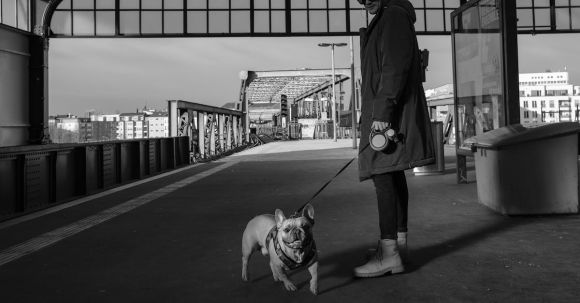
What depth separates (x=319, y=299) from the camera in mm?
2982

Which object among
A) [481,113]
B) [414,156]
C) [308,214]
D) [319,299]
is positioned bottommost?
[319,299]

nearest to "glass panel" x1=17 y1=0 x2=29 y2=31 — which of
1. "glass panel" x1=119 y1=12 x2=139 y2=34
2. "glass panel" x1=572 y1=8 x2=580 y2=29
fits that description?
"glass panel" x1=119 y1=12 x2=139 y2=34

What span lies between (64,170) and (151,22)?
9.86 m

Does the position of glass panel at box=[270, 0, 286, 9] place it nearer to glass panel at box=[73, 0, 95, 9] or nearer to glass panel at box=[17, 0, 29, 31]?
glass panel at box=[73, 0, 95, 9]

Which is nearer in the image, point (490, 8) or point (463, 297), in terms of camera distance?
point (463, 297)

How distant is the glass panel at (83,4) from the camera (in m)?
16.7

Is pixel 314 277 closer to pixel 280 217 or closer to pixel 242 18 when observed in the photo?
pixel 280 217

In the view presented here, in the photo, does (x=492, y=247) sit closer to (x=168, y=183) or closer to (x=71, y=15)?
(x=168, y=183)

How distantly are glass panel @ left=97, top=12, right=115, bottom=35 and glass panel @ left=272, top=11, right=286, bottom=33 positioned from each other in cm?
556

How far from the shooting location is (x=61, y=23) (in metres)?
16.2

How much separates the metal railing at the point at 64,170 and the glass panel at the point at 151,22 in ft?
16.9

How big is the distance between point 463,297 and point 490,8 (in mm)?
6356

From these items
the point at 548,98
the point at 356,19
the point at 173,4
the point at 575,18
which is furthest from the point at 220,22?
the point at 548,98

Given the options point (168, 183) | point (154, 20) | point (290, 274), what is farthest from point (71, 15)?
point (290, 274)
